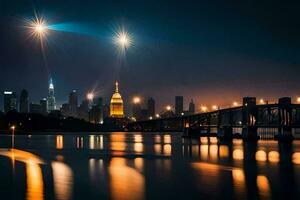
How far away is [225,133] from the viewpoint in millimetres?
110438

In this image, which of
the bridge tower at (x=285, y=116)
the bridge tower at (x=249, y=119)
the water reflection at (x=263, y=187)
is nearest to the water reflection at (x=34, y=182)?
the water reflection at (x=263, y=187)

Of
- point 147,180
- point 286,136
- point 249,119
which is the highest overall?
point 249,119

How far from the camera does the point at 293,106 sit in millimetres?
101188

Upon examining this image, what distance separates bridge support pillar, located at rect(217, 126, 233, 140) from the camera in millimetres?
108425

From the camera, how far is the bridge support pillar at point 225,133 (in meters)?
108

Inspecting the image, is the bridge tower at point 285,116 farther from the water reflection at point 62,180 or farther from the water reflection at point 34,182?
the water reflection at point 34,182

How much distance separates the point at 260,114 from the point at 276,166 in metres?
73.8

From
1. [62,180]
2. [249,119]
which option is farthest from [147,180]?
[249,119]

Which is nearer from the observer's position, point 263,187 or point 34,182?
point 263,187

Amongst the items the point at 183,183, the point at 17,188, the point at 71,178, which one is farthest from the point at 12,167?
the point at 183,183

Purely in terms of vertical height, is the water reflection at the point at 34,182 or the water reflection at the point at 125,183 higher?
the water reflection at the point at 34,182

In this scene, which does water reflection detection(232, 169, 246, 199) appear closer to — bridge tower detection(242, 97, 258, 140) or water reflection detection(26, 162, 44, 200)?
water reflection detection(26, 162, 44, 200)

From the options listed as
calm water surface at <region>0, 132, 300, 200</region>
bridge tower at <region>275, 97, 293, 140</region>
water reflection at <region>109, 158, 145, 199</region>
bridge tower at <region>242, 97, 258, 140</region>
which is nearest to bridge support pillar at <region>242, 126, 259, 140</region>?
bridge tower at <region>242, 97, 258, 140</region>

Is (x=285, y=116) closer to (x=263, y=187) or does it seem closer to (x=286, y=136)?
(x=286, y=136)
